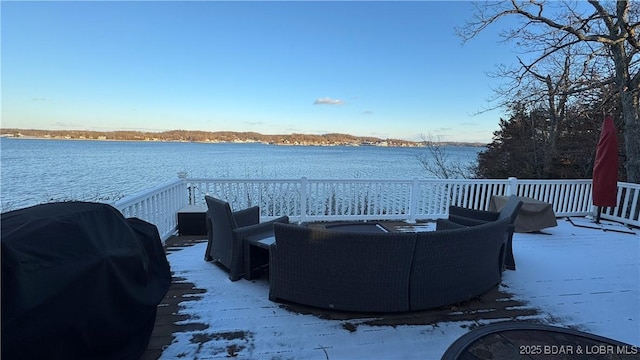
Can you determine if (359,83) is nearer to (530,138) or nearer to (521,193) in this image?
(530,138)

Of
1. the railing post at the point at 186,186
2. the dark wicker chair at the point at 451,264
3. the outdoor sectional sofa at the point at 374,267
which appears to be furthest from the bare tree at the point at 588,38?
the railing post at the point at 186,186

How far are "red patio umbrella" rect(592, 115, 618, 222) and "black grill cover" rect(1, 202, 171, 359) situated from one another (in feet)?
22.0

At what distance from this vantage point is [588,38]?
645 cm

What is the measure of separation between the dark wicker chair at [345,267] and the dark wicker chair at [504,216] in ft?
5.15

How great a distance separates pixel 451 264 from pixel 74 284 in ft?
7.84

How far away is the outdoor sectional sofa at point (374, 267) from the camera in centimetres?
227

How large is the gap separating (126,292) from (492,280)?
293 centimetres

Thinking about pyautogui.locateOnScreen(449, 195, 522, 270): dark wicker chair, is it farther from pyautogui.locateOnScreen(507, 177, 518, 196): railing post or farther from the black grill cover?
the black grill cover

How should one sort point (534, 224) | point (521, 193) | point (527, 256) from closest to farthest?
point (527, 256) → point (534, 224) → point (521, 193)

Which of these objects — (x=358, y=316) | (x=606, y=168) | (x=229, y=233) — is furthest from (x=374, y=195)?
(x=606, y=168)

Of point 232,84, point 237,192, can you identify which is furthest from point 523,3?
point 232,84

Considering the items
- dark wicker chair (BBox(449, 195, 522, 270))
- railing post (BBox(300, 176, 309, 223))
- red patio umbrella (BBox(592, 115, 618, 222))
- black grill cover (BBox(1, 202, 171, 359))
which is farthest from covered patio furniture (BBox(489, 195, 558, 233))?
black grill cover (BBox(1, 202, 171, 359))

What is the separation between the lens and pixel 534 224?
489cm

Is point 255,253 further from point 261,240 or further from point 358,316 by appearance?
point 358,316
